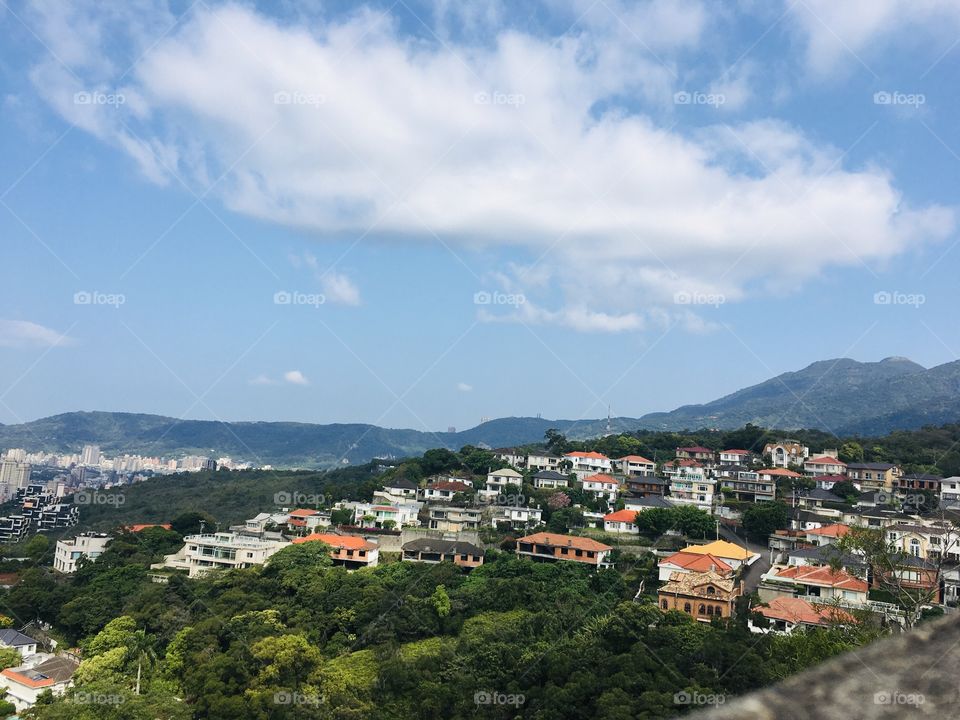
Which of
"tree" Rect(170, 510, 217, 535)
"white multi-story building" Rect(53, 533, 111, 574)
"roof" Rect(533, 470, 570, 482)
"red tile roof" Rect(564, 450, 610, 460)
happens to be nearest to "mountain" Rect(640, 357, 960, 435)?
"red tile roof" Rect(564, 450, 610, 460)

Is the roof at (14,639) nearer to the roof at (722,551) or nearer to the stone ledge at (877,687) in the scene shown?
the roof at (722,551)

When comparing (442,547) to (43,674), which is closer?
(43,674)

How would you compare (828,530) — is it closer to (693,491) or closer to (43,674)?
(693,491)

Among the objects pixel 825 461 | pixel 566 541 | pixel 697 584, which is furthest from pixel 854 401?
pixel 697 584

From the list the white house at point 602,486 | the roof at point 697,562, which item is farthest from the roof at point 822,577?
the white house at point 602,486

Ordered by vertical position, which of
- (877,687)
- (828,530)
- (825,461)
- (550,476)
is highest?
(877,687)

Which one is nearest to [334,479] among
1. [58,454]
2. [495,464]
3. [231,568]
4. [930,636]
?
[495,464]

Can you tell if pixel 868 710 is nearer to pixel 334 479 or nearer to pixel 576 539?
pixel 576 539
